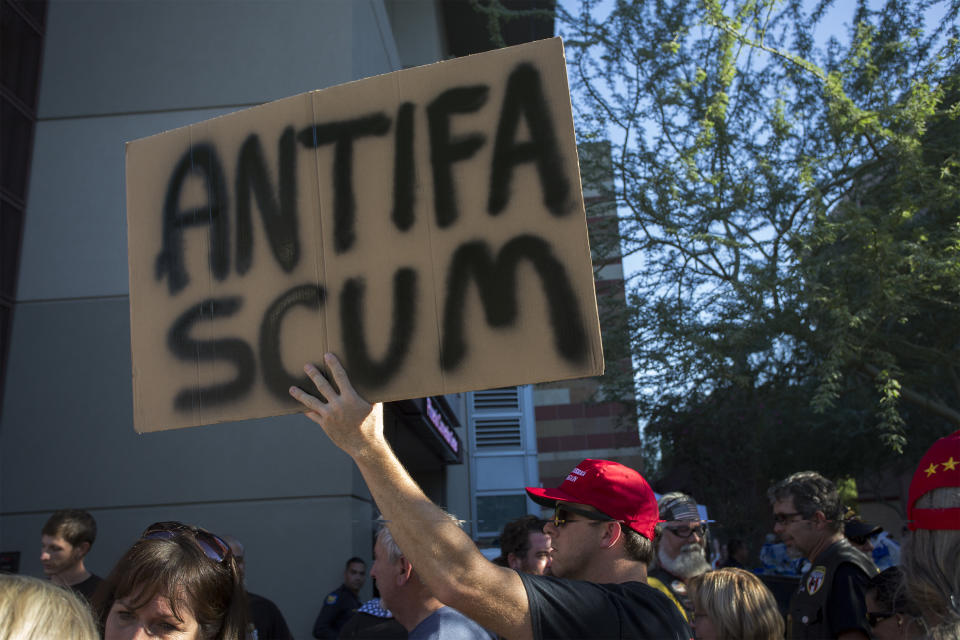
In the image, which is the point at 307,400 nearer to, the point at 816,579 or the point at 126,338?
the point at 816,579

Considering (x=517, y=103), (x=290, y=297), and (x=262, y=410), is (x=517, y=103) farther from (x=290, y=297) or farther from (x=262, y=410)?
(x=262, y=410)

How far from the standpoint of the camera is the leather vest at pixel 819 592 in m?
3.73

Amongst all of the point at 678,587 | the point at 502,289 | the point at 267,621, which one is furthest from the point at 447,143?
the point at 678,587

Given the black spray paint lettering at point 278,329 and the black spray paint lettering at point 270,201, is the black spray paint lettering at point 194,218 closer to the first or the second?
the black spray paint lettering at point 270,201

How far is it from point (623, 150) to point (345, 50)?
11.0 feet

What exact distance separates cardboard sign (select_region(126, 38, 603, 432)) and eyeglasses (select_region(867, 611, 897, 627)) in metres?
2.03

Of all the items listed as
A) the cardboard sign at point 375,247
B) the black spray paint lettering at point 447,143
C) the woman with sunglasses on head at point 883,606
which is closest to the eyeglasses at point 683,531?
the woman with sunglasses on head at point 883,606

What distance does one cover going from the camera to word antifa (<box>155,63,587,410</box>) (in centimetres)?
209

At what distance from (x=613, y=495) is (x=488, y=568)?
736 millimetres

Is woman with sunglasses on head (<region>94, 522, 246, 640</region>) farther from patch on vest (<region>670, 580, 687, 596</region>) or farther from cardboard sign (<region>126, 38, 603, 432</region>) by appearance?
patch on vest (<region>670, 580, 687, 596</region>)

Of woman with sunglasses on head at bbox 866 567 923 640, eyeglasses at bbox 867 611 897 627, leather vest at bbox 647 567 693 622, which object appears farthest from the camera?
leather vest at bbox 647 567 693 622

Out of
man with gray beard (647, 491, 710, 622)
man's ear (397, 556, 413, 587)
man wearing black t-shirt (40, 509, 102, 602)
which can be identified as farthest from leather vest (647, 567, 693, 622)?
man wearing black t-shirt (40, 509, 102, 602)

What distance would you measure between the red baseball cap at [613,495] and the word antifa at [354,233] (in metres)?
0.67

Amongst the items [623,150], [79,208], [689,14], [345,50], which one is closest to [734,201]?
[623,150]
